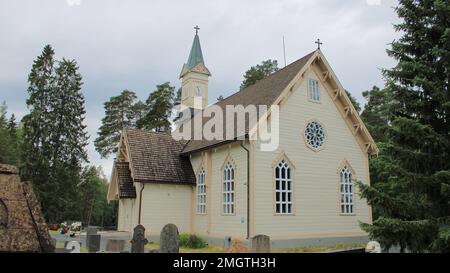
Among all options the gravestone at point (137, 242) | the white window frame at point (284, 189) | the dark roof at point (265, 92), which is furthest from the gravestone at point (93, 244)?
the white window frame at point (284, 189)

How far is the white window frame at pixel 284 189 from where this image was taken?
19.3m

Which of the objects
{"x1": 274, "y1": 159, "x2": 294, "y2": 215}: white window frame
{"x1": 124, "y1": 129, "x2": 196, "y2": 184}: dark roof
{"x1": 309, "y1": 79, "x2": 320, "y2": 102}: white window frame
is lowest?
{"x1": 274, "y1": 159, "x2": 294, "y2": 215}: white window frame

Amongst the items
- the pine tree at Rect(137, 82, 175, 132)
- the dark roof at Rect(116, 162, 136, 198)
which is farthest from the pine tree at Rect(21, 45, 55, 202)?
the dark roof at Rect(116, 162, 136, 198)

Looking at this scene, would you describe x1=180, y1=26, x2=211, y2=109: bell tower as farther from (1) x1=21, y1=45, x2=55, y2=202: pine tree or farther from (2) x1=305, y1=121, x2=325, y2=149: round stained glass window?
(2) x1=305, y1=121, x2=325, y2=149: round stained glass window

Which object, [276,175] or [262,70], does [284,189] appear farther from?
[262,70]

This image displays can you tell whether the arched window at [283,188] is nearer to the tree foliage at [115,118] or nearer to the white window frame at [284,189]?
the white window frame at [284,189]

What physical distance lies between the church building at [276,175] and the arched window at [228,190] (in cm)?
6

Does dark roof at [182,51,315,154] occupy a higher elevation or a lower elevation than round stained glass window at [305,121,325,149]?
higher

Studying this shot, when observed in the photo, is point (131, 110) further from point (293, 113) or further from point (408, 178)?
point (408, 178)

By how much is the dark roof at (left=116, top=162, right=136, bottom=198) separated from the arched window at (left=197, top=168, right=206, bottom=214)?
4004 millimetres

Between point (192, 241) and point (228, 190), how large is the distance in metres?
3.97

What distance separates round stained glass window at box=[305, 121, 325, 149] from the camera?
69.4 feet

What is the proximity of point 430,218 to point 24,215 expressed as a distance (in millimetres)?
11075

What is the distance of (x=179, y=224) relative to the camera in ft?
78.2
